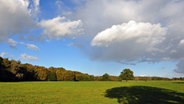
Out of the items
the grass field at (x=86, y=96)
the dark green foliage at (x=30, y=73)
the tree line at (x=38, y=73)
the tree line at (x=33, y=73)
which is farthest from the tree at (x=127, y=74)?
the grass field at (x=86, y=96)

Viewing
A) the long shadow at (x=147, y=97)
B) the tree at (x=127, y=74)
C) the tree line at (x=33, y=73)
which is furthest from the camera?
the tree at (x=127, y=74)

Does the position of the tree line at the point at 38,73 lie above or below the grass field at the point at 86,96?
above

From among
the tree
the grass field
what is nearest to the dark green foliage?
the tree

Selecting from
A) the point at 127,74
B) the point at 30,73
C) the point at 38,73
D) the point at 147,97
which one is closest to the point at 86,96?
the point at 147,97

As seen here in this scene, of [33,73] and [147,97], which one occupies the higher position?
[33,73]

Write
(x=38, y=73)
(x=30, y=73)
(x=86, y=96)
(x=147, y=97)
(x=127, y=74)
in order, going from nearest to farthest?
(x=86, y=96), (x=147, y=97), (x=30, y=73), (x=38, y=73), (x=127, y=74)

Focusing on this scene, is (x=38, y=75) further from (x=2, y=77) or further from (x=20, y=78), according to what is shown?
(x=2, y=77)

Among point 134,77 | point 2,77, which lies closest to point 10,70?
point 2,77

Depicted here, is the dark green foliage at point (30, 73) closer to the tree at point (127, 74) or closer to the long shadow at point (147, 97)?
the tree at point (127, 74)

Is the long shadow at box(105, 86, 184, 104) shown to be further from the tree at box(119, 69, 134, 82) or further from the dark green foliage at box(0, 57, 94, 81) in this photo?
the tree at box(119, 69, 134, 82)

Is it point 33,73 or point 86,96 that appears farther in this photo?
point 33,73

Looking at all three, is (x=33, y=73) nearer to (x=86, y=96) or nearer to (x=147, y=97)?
A: (x=86, y=96)

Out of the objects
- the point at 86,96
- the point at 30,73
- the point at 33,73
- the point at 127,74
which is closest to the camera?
the point at 86,96

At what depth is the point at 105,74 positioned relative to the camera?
164 m
